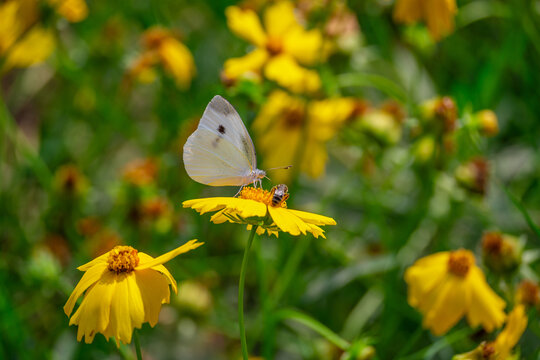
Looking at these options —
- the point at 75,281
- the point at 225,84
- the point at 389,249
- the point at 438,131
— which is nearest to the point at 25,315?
the point at 75,281

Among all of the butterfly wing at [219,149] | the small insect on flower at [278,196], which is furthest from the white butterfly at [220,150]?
the small insect on flower at [278,196]

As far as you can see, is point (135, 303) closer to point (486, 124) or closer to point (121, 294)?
point (121, 294)

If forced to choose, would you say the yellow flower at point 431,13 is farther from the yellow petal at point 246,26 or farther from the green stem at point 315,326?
the green stem at point 315,326

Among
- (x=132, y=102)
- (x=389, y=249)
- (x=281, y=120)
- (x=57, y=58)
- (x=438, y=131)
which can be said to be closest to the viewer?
(x=438, y=131)

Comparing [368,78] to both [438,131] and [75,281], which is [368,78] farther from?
[75,281]

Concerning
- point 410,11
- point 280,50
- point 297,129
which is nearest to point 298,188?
point 297,129
